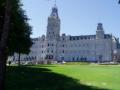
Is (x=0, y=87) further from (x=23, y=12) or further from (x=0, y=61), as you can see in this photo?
(x=23, y=12)

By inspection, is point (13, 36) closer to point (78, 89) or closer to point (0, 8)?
point (0, 8)

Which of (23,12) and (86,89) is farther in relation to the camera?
(23,12)

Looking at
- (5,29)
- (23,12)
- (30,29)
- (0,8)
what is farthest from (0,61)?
(30,29)

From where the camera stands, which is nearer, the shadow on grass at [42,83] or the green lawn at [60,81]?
the shadow on grass at [42,83]

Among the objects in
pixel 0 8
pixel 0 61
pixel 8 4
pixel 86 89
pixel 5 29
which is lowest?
pixel 86 89

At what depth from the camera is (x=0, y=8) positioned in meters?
36.3

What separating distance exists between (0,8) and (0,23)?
1692mm

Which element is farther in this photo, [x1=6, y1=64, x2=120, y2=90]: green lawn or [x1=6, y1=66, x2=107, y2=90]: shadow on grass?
[x1=6, y1=64, x2=120, y2=90]: green lawn

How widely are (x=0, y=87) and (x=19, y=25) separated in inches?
1140

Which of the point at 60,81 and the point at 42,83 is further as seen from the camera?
the point at 60,81

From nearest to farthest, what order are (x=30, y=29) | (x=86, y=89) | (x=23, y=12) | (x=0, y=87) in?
1. (x=0, y=87)
2. (x=86, y=89)
3. (x=23, y=12)
4. (x=30, y=29)

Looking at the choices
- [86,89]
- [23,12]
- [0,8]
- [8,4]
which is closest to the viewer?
[8,4]

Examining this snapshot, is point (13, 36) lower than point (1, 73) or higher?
higher

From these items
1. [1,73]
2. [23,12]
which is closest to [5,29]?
[1,73]
